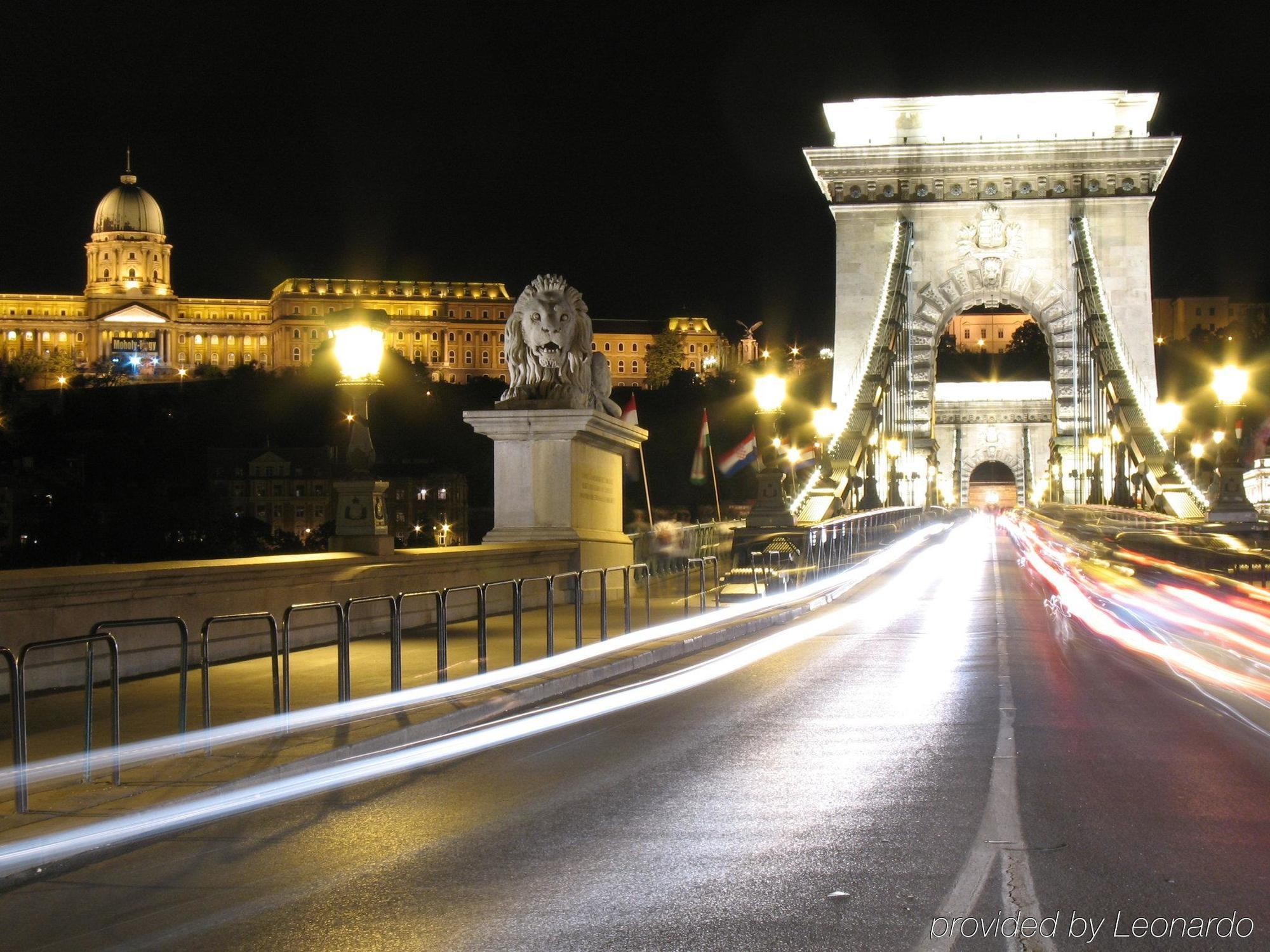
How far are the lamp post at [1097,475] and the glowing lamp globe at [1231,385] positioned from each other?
26996 millimetres

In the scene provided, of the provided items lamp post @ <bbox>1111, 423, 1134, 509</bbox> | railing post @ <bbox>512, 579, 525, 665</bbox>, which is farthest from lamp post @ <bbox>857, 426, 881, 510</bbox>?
railing post @ <bbox>512, 579, 525, 665</bbox>

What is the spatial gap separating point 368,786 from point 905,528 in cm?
4246

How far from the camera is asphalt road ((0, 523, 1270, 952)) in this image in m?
6.21

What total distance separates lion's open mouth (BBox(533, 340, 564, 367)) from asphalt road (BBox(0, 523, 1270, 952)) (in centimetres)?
1052

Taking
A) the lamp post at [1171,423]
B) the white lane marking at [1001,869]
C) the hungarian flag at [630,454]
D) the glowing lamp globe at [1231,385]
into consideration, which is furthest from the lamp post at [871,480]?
the white lane marking at [1001,869]

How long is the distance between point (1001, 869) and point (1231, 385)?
31.1 m

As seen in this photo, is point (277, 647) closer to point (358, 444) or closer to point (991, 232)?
point (358, 444)

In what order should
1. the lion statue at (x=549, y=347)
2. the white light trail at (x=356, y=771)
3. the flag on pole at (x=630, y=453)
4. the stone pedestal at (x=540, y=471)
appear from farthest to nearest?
the flag on pole at (x=630, y=453)
the lion statue at (x=549, y=347)
the stone pedestal at (x=540, y=471)
the white light trail at (x=356, y=771)

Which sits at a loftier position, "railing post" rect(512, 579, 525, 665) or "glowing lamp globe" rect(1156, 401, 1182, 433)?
"glowing lamp globe" rect(1156, 401, 1182, 433)

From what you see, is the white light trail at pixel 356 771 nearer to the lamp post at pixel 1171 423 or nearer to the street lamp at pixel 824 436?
the street lamp at pixel 824 436

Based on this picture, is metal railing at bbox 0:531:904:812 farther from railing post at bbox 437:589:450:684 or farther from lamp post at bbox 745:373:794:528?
lamp post at bbox 745:373:794:528

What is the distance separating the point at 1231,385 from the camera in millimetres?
35500

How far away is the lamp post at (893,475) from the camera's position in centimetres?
Result: 6406

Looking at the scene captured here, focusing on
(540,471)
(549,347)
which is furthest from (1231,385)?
(540,471)
